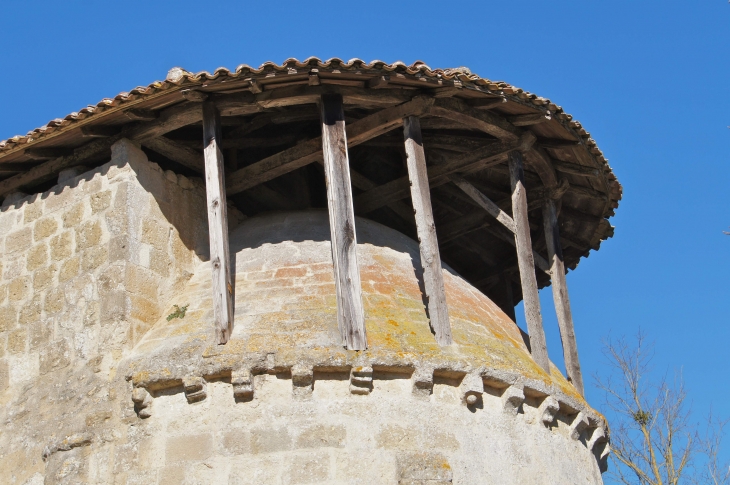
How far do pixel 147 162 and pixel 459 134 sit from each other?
9.61 feet

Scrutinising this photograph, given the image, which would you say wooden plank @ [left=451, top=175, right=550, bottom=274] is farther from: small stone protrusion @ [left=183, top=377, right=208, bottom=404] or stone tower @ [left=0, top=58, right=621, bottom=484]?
small stone protrusion @ [left=183, top=377, right=208, bottom=404]

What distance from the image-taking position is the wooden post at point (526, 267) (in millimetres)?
8953

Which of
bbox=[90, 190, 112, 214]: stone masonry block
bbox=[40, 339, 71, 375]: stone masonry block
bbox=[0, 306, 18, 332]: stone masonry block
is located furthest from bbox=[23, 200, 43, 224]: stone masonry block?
bbox=[40, 339, 71, 375]: stone masonry block

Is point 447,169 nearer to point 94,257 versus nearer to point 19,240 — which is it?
point 94,257

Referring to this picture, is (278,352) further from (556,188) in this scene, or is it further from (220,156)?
(556,188)

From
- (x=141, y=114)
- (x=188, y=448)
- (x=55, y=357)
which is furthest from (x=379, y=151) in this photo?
(x=188, y=448)

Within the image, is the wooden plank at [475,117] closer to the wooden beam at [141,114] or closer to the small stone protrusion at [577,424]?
the wooden beam at [141,114]

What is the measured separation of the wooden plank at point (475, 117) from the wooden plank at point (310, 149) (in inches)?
8.9

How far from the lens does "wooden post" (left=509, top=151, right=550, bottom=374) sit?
895 cm

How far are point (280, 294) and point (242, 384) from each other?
45.1 inches

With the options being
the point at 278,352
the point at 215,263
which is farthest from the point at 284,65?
the point at 278,352

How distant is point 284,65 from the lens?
27.0ft

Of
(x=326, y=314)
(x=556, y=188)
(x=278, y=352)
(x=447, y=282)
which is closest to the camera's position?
(x=278, y=352)

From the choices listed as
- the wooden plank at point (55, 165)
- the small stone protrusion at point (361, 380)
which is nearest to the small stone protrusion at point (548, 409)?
the small stone protrusion at point (361, 380)
